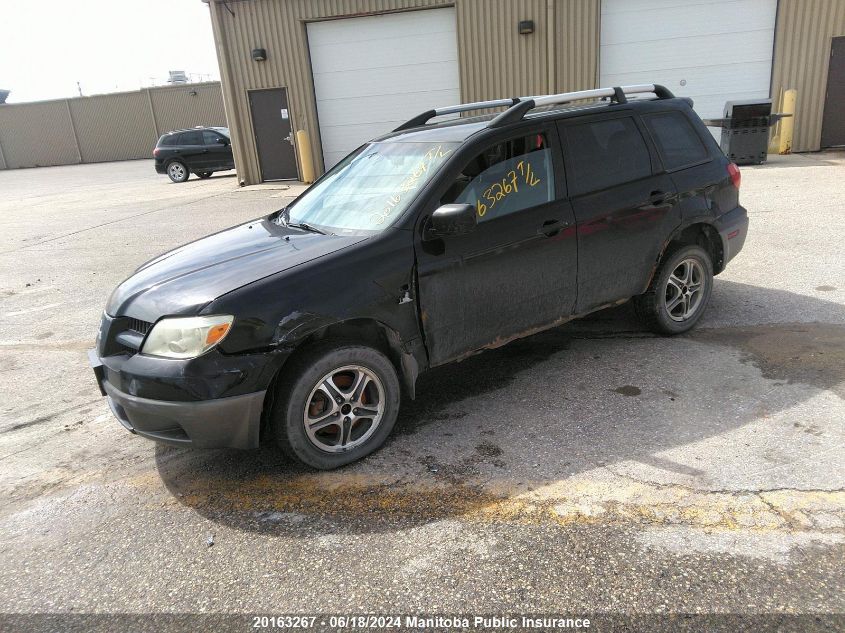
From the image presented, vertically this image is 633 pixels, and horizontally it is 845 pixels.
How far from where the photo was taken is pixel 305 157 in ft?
56.1

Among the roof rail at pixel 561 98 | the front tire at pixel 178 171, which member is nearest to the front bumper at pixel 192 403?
the roof rail at pixel 561 98

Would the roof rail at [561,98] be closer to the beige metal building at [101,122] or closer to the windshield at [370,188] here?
the windshield at [370,188]

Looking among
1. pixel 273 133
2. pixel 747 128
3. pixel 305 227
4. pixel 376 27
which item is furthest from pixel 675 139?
pixel 273 133

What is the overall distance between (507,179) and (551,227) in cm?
41

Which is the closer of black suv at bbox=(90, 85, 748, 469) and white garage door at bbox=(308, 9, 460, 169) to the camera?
black suv at bbox=(90, 85, 748, 469)

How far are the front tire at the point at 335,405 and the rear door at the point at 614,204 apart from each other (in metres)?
1.58

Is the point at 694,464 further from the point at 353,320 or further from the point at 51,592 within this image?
the point at 51,592

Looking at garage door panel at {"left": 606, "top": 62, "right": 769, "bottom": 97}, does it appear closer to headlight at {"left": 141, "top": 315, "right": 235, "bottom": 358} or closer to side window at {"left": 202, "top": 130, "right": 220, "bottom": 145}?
side window at {"left": 202, "top": 130, "right": 220, "bottom": 145}

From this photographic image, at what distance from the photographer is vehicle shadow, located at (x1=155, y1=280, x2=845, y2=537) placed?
308cm

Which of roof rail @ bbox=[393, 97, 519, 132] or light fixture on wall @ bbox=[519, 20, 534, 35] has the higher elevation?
light fixture on wall @ bbox=[519, 20, 534, 35]

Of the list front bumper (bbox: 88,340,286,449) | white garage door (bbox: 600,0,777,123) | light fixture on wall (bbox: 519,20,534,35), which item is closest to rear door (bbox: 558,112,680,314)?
front bumper (bbox: 88,340,286,449)

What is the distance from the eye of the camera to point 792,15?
14.7 m

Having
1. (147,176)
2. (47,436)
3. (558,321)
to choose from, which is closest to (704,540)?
(558,321)

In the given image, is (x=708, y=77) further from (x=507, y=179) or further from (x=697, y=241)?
(x=507, y=179)
